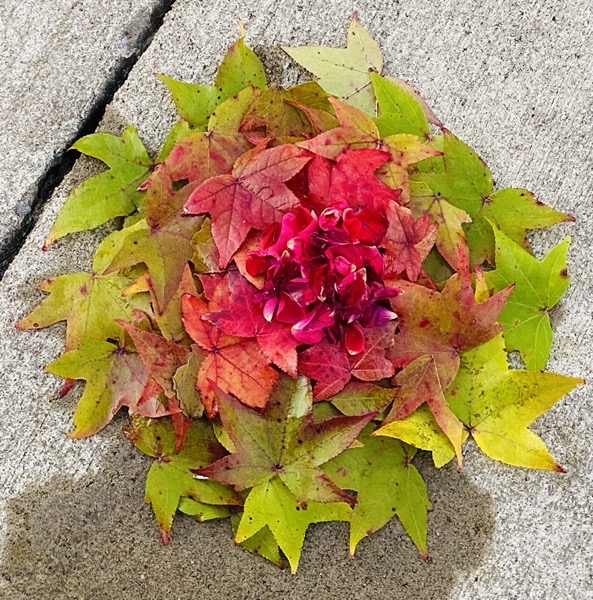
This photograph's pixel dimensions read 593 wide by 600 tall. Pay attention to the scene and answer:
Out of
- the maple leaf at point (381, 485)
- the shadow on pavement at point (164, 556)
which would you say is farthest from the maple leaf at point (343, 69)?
the shadow on pavement at point (164, 556)

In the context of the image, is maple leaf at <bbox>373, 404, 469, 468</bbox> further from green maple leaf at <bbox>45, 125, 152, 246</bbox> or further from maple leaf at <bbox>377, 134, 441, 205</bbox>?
green maple leaf at <bbox>45, 125, 152, 246</bbox>

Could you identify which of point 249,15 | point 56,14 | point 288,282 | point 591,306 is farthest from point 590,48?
point 56,14

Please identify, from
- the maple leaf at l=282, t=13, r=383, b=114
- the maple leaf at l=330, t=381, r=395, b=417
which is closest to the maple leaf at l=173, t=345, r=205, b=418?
the maple leaf at l=330, t=381, r=395, b=417

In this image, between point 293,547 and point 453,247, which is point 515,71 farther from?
point 293,547

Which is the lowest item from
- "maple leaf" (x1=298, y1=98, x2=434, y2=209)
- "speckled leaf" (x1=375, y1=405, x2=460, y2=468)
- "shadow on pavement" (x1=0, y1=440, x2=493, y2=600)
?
"shadow on pavement" (x1=0, y1=440, x2=493, y2=600)

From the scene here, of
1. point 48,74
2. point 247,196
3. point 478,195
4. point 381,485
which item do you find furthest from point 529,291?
point 48,74

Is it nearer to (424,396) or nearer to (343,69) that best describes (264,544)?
(424,396)
